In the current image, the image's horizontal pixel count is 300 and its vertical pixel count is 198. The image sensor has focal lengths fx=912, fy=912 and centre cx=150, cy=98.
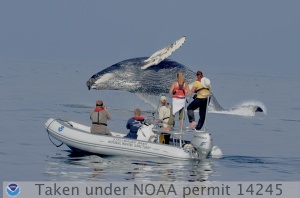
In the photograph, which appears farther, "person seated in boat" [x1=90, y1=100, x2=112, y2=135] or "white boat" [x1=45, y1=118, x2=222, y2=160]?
"person seated in boat" [x1=90, y1=100, x2=112, y2=135]

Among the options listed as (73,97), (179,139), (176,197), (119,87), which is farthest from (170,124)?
(73,97)

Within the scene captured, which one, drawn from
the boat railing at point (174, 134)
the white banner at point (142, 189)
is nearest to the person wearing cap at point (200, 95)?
the boat railing at point (174, 134)

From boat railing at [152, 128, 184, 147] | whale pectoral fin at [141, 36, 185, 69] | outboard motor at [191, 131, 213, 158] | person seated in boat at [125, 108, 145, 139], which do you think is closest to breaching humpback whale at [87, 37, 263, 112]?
whale pectoral fin at [141, 36, 185, 69]

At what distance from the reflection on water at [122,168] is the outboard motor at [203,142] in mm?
291

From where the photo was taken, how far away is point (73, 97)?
183 ft

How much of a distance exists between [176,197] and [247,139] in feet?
50.8

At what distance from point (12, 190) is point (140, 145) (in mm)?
5645

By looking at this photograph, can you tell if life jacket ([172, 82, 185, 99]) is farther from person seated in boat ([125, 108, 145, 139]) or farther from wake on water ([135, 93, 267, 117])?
wake on water ([135, 93, 267, 117])

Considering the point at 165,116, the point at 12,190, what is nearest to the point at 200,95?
the point at 165,116

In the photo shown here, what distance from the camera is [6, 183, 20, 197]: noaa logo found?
18688 mm

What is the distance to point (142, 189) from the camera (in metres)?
19.4

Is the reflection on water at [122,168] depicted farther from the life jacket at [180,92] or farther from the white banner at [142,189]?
the life jacket at [180,92]

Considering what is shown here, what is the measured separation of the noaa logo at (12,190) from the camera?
61.3 ft

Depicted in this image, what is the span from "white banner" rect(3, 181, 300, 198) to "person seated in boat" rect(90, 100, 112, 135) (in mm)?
4217
